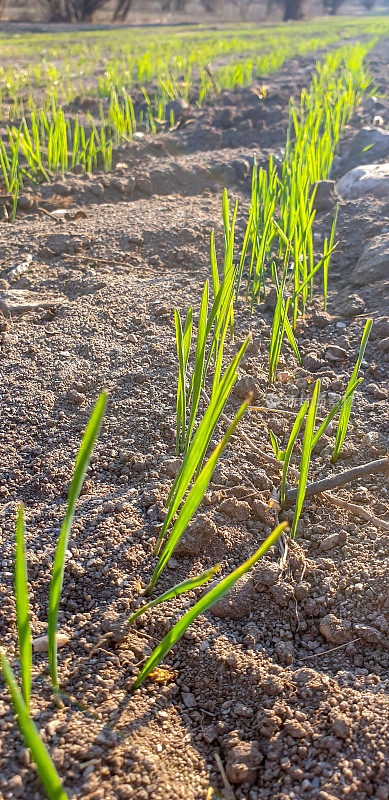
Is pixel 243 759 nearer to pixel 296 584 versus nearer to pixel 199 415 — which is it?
Answer: pixel 296 584

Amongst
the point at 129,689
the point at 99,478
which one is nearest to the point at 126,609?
the point at 129,689

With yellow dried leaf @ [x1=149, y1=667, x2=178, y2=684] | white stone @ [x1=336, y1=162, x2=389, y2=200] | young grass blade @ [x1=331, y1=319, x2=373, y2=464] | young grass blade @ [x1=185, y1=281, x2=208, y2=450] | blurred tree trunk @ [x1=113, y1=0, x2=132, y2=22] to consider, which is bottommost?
yellow dried leaf @ [x1=149, y1=667, x2=178, y2=684]

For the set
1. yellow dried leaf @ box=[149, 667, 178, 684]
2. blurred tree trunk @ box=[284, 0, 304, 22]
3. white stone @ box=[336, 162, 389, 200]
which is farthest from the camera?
blurred tree trunk @ box=[284, 0, 304, 22]

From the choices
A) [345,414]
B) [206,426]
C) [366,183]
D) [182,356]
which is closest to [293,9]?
[366,183]

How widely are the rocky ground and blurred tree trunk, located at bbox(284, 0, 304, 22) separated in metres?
23.1

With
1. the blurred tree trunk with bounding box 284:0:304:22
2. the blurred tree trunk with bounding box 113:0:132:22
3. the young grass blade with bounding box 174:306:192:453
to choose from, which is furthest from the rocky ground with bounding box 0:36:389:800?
the blurred tree trunk with bounding box 284:0:304:22

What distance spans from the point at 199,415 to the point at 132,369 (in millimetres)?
305

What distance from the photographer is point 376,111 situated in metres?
5.00

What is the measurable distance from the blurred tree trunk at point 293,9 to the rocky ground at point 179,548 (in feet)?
75.7

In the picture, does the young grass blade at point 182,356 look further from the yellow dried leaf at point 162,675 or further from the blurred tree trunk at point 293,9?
the blurred tree trunk at point 293,9

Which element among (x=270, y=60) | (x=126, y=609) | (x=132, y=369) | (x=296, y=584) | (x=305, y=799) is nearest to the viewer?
(x=305, y=799)

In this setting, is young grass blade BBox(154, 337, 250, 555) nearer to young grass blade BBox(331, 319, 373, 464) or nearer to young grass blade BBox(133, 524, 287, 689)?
young grass blade BBox(133, 524, 287, 689)

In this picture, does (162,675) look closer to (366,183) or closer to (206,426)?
(206,426)

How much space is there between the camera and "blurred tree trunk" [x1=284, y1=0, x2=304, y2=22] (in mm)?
21016
